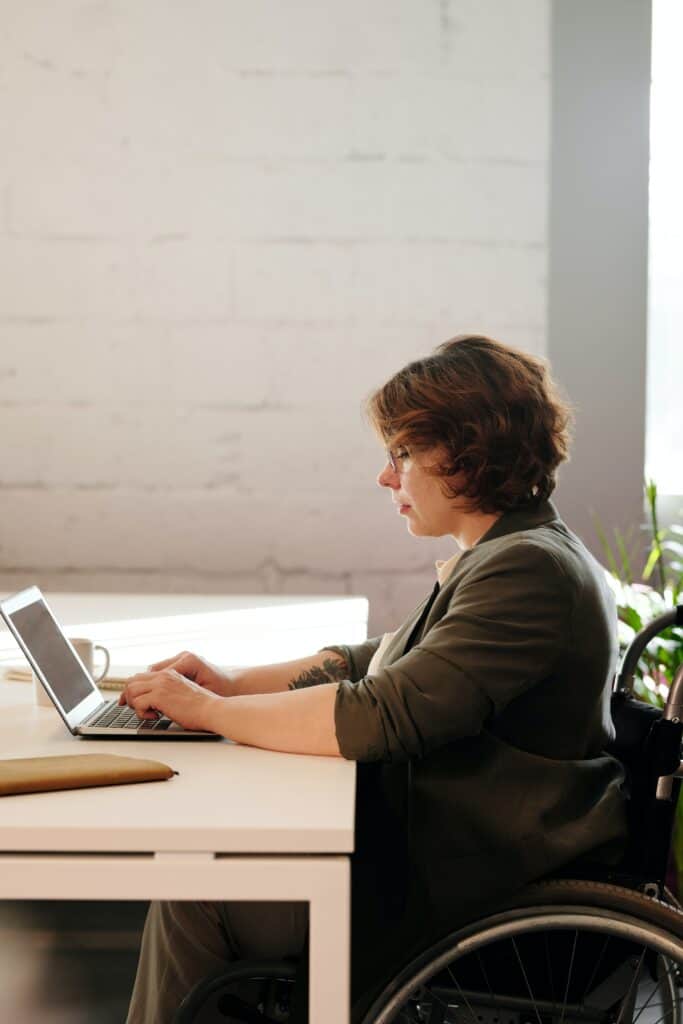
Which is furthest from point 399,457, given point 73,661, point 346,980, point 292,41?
point 292,41

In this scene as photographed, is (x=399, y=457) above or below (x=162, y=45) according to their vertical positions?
below

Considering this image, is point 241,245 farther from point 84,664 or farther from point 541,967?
point 541,967

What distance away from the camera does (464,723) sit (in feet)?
3.96

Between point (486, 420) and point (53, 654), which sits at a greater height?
point (486, 420)

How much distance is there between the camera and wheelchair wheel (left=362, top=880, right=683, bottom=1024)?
1181mm

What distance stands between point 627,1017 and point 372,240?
1.95m

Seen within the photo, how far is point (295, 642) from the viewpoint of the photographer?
6.59 feet

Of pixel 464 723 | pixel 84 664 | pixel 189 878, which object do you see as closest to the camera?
pixel 189 878

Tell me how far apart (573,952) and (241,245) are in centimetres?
197

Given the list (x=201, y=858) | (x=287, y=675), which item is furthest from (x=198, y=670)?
(x=201, y=858)

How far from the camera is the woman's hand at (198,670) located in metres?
1.57

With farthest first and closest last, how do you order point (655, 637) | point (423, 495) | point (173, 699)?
point (655, 637) < point (423, 495) < point (173, 699)

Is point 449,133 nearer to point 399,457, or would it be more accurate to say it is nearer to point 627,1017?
point 399,457

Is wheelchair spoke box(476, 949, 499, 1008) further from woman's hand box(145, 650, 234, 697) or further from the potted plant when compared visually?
the potted plant
